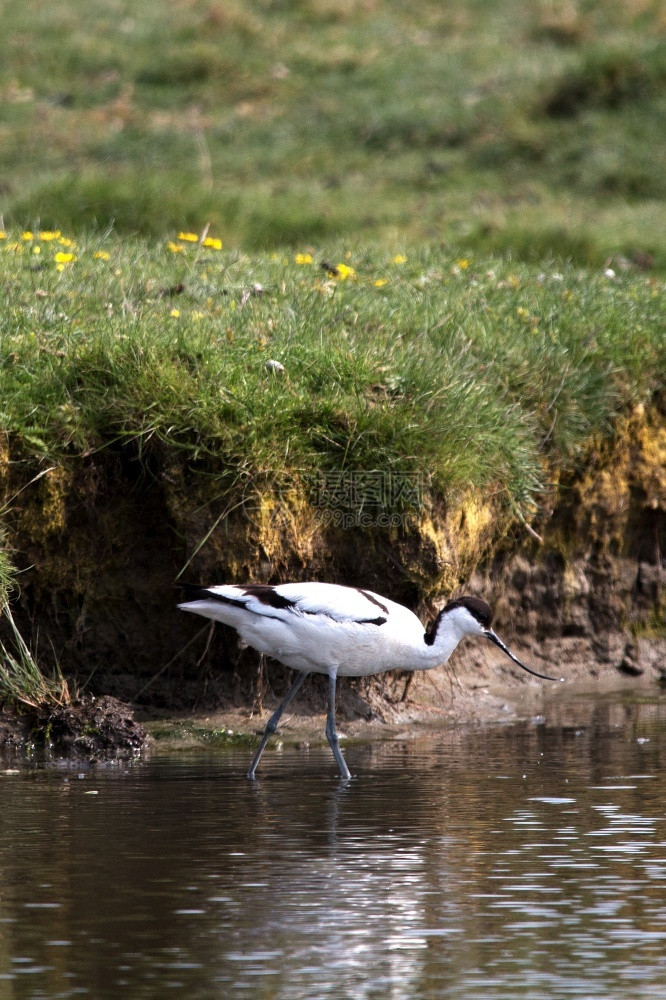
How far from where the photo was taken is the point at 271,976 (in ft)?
12.7

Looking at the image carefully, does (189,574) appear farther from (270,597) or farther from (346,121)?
(346,121)

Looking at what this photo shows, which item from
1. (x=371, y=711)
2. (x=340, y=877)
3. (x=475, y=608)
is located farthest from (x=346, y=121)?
(x=340, y=877)

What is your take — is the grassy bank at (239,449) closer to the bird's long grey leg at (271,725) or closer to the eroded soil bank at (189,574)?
the eroded soil bank at (189,574)

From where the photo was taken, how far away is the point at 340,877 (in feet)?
15.6

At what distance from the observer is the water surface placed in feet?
12.9

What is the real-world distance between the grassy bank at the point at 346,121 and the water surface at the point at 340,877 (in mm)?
6601

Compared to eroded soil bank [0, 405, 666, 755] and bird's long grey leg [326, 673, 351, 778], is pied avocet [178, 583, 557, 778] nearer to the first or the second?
bird's long grey leg [326, 673, 351, 778]

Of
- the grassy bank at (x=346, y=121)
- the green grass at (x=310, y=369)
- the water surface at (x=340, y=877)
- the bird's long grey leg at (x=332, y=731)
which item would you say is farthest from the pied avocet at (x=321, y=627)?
the grassy bank at (x=346, y=121)

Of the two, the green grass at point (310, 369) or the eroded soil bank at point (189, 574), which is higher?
the green grass at point (310, 369)

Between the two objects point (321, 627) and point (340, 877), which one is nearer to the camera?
point (340, 877)

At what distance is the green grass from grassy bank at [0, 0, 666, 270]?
327cm

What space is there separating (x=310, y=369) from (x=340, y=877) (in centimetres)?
329

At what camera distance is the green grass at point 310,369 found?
281 inches

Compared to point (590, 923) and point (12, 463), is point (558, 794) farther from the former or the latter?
Answer: point (12, 463)
